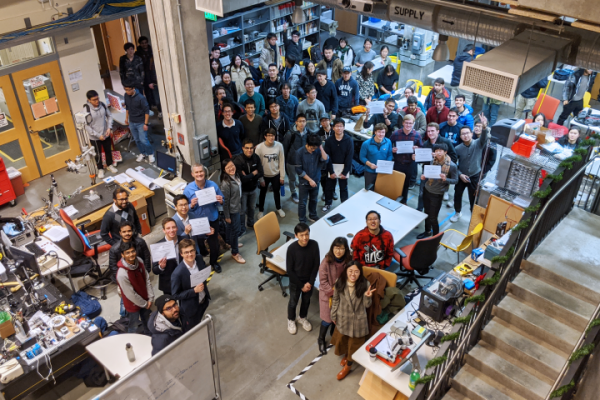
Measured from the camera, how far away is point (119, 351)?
5453 mm

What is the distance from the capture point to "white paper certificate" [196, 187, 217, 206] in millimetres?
6711

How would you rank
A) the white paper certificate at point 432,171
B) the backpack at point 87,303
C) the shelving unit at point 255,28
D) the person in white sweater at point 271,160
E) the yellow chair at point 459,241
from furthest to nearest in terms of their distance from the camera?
1. the shelving unit at point 255,28
2. the person in white sweater at point 271,160
3. the white paper certificate at point 432,171
4. the yellow chair at point 459,241
5. the backpack at point 87,303

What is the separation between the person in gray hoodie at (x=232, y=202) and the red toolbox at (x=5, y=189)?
3.72m

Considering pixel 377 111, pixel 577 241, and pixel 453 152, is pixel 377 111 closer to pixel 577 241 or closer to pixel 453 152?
pixel 453 152

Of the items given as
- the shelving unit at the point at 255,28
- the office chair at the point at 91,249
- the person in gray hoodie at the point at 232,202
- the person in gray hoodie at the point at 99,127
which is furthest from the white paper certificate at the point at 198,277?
the shelving unit at the point at 255,28

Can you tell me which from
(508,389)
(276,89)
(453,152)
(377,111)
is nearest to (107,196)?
A: (276,89)

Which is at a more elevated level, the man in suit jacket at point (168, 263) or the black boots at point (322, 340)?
the man in suit jacket at point (168, 263)

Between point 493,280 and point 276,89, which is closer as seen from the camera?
point 493,280

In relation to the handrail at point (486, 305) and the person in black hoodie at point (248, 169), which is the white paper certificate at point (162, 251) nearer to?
the person in black hoodie at point (248, 169)

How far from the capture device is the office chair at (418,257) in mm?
6641

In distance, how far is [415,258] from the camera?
671cm

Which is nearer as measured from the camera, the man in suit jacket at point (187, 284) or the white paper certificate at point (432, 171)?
the man in suit jacket at point (187, 284)

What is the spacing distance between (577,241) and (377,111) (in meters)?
3.77

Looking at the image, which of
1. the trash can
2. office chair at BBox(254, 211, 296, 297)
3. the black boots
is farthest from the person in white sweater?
the trash can
